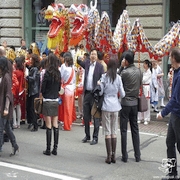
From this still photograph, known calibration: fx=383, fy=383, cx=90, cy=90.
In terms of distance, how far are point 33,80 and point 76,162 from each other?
2953 millimetres

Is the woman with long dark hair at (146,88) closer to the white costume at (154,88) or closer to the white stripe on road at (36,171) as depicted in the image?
the white costume at (154,88)

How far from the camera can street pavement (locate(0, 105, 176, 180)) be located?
5.98 m

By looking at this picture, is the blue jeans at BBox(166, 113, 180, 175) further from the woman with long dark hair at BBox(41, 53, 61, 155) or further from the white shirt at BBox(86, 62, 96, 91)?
the white shirt at BBox(86, 62, 96, 91)

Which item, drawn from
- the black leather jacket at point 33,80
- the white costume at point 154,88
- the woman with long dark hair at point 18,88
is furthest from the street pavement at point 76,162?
the white costume at point 154,88

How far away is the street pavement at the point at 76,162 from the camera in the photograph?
19.6ft

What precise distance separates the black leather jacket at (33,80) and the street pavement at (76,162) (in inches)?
41.6

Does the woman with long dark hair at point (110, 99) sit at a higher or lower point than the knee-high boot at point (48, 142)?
higher

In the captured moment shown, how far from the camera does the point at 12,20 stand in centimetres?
1638

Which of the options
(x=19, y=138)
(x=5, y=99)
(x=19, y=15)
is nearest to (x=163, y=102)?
(x=19, y=138)

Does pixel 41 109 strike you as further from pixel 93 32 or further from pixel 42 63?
pixel 93 32

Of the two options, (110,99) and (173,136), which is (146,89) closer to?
(110,99)

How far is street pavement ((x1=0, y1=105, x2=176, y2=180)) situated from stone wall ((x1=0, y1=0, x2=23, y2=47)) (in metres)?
8.59

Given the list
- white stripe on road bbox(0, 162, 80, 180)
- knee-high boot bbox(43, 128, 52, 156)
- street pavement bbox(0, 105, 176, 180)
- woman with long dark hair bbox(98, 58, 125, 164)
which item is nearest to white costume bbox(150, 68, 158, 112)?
street pavement bbox(0, 105, 176, 180)

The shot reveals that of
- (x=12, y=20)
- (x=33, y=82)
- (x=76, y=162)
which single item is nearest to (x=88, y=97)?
(x=33, y=82)
